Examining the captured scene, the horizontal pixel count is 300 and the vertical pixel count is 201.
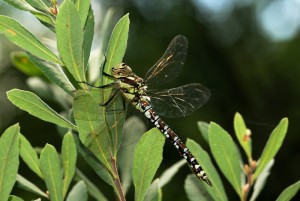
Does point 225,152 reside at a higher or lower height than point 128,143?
Result: lower

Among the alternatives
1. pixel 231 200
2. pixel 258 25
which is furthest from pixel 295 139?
pixel 258 25

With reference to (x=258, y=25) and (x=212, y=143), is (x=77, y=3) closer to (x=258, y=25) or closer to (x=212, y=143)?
(x=212, y=143)

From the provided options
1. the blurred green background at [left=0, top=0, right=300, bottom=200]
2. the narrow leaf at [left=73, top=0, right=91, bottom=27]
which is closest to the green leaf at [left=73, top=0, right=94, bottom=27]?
the narrow leaf at [left=73, top=0, right=91, bottom=27]

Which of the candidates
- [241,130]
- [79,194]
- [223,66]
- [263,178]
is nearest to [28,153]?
[79,194]

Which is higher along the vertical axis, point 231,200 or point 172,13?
point 172,13

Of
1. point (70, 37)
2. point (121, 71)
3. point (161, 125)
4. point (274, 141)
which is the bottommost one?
point (274, 141)

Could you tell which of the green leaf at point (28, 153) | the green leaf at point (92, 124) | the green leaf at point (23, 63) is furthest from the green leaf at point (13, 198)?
the green leaf at point (23, 63)

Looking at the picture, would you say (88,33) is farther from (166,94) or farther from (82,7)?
(166,94)

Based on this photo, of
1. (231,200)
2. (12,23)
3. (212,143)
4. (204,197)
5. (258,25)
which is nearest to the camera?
(12,23)
